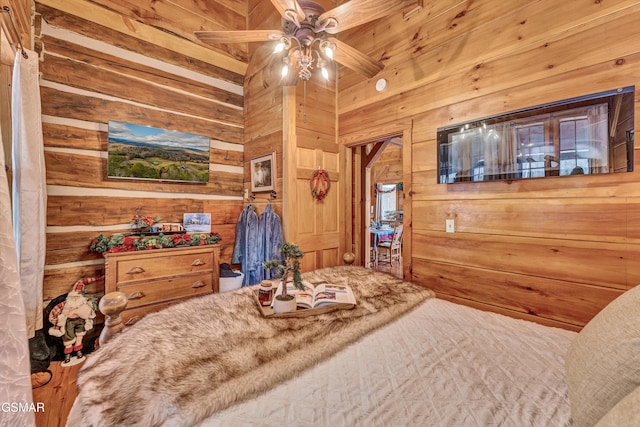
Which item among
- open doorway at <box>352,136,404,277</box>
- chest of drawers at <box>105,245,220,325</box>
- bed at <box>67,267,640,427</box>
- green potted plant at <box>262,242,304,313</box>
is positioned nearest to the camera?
bed at <box>67,267,640,427</box>

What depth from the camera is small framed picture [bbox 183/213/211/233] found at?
3092 millimetres

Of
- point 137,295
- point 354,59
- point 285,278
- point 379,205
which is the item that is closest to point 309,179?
point 354,59

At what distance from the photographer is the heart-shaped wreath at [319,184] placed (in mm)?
2908

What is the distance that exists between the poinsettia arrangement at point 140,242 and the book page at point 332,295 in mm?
1741

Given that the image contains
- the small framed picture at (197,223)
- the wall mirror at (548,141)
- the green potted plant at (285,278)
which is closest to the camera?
the green potted plant at (285,278)

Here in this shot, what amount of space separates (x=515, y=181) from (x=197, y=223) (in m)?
3.15

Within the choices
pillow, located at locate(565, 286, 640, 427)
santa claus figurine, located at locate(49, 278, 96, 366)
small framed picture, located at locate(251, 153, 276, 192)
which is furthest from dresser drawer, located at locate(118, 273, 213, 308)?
pillow, located at locate(565, 286, 640, 427)

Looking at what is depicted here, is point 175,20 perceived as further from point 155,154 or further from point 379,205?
point 379,205

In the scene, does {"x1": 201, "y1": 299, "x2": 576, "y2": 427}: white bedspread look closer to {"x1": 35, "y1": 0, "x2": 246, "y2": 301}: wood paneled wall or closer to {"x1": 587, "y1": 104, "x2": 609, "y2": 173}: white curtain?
{"x1": 587, "y1": 104, "x2": 609, "y2": 173}: white curtain

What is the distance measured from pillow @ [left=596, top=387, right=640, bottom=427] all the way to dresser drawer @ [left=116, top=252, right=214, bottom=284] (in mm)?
2833

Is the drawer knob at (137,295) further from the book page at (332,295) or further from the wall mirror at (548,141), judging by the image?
the wall mirror at (548,141)

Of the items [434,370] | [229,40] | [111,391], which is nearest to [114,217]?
[229,40]

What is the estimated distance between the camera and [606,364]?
58 centimetres

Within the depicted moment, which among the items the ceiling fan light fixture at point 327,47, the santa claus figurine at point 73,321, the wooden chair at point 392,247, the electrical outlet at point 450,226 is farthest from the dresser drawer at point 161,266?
the wooden chair at point 392,247
